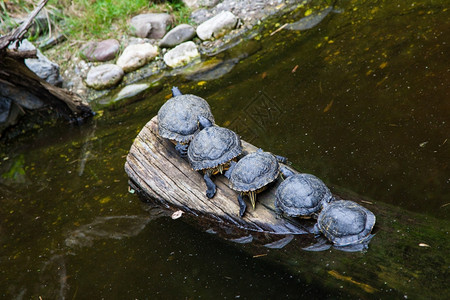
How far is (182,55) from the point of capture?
702 cm

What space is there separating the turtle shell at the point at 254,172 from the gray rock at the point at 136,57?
440cm

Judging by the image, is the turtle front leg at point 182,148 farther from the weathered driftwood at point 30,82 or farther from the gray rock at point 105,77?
the gray rock at point 105,77

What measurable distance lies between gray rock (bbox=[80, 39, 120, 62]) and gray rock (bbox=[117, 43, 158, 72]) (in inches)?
10.8

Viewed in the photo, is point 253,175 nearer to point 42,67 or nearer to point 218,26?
point 218,26

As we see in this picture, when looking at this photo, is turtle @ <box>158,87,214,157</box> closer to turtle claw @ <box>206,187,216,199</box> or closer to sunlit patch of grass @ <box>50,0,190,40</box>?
turtle claw @ <box>206,187,216,199</box>

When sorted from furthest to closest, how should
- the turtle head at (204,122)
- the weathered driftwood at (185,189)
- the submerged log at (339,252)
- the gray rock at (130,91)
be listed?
the gray rock at (130,91) → the turtle head at (204,122) → the weathered driftwood at (185,189) → the submerged log at (339,252)

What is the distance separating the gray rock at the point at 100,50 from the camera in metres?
7.43

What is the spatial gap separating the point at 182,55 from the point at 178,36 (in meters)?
0.48

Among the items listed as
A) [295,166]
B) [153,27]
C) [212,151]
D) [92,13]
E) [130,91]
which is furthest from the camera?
[92,13]

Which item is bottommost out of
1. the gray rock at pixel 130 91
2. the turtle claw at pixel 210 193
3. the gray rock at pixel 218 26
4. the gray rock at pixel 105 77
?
the gray rock at pixel 130 91

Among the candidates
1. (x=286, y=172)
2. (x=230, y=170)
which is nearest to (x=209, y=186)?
(x=230, y=170)

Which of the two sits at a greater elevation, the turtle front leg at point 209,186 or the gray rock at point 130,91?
the turtle front leg at point 209,186

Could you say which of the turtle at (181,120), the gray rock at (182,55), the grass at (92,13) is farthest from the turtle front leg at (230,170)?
the grass at (92,13)

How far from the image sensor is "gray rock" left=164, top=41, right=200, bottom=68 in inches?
276
